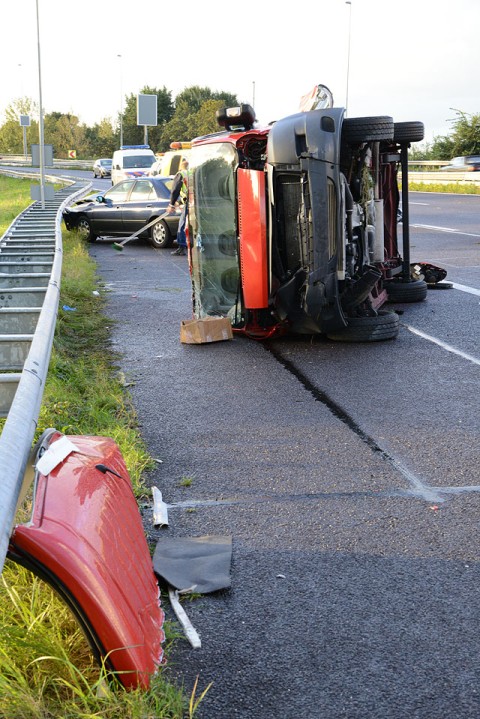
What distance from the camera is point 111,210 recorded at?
71.8 feet

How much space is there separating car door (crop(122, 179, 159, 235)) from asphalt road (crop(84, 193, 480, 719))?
1189 centimetres

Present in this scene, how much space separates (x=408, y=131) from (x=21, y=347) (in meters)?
7.00

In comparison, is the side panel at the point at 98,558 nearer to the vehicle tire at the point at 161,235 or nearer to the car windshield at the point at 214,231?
the car windshield at the point at 214,231

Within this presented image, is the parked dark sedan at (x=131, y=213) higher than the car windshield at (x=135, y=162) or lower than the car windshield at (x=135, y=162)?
lower

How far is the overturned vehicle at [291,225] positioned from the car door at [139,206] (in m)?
11.4

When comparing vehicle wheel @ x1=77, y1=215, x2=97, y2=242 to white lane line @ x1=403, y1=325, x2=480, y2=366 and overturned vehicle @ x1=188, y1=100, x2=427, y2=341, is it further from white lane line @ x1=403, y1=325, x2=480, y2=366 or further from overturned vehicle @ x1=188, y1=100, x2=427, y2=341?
white lane line @ x1=403, y1=325, x2=480, y2=366

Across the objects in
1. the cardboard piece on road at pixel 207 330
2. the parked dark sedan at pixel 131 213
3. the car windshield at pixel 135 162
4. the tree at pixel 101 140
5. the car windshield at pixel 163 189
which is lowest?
the cardboard piece on road at pixel 207 330

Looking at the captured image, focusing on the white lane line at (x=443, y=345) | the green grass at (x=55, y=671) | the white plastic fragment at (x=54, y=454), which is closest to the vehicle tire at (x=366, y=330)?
the white lane line at (x=443, y=345)

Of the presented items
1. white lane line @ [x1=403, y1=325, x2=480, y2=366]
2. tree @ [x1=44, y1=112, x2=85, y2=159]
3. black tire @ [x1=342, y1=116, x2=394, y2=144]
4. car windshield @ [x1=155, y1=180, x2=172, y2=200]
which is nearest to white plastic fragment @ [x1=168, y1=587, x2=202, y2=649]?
white lane line @ [x1=403, y1=325, x2=480, y2=366]

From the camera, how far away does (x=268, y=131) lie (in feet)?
30.4

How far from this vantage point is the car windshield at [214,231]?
959cm

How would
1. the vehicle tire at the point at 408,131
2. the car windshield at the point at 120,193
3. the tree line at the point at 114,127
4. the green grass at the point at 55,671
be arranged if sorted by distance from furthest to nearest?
the tree line at the point at 114,127 < the car windshield at the point at 120,193 < the vehicle tire at the point at 408,131 < the green grass at the point at 55,671

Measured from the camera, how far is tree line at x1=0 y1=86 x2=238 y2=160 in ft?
316

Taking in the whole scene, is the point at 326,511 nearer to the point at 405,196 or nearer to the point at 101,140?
the point at 405,196
